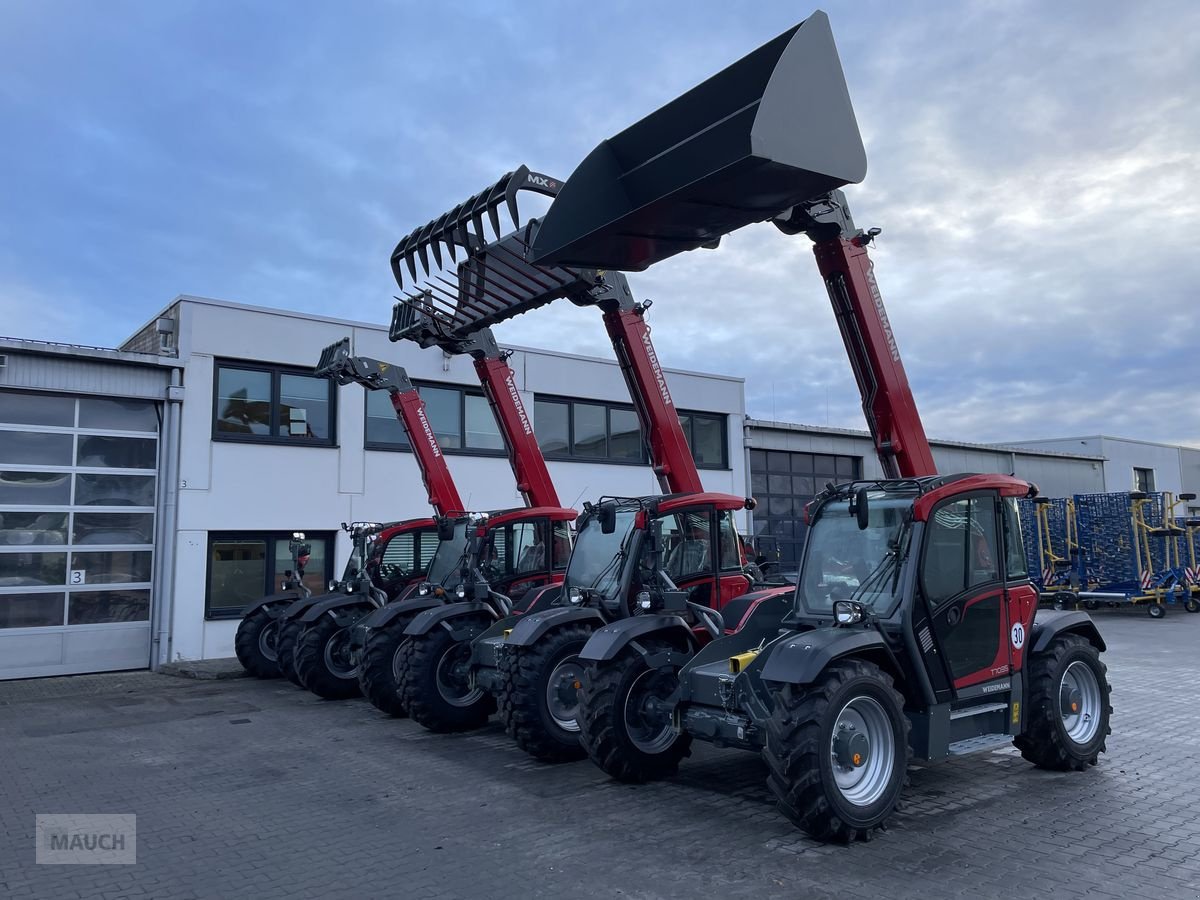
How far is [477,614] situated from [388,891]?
492cm

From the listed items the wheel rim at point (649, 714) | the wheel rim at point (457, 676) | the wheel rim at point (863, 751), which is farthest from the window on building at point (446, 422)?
the wheel rim at point (863, 751)

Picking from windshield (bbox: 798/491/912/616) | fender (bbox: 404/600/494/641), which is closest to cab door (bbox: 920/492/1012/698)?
windshield (bbox: 798/491/912/616)

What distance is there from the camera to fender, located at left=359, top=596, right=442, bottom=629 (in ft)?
33.7

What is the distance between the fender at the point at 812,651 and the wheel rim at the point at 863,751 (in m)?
0.32

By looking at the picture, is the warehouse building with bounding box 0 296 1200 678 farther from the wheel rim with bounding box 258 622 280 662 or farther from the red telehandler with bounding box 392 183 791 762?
the red telehandler with bounding box 392 183 791 762

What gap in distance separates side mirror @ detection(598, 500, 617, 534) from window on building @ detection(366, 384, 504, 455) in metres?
8.14

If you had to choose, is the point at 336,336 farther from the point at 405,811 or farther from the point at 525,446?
the point at 405,811

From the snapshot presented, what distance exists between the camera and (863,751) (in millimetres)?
5754

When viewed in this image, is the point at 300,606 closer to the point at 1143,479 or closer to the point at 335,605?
the point at 335,605

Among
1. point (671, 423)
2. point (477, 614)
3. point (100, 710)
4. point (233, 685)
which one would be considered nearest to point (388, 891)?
point (477, 614)

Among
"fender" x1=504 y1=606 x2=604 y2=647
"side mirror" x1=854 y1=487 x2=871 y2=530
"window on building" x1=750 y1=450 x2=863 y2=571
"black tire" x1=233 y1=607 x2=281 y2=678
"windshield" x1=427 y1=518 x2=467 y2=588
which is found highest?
"window on building" x1=750 y1=450 x2=863 y2=571

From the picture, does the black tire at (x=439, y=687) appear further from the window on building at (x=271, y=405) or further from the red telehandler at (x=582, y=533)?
the window on building at (x=271, y=405)

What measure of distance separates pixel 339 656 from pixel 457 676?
3.06 m

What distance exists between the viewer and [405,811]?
259 inches
